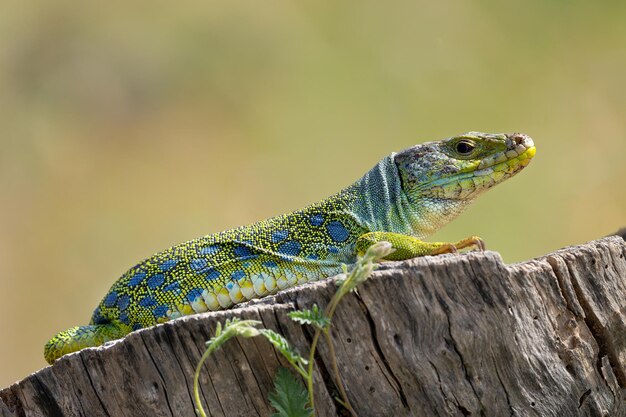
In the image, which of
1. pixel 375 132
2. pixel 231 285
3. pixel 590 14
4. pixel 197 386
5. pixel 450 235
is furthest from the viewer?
pixel 590 14

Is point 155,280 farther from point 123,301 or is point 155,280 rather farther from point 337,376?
point 337,376

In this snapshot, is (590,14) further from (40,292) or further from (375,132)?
(40,292)

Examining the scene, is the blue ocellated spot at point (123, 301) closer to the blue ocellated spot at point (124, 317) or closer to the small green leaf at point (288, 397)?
the blue ocellated spot at point (124, 317)

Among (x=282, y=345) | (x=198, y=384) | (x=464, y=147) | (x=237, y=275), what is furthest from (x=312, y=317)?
(x=464, y=147)

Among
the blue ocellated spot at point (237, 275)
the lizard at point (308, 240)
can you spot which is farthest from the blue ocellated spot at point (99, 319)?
the blue ocellated spot at point (237, 275)

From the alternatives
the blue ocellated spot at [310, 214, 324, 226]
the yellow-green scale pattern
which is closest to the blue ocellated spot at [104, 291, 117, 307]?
the yellow-green scale pattern

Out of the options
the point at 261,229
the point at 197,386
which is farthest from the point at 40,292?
the point at 197,386
